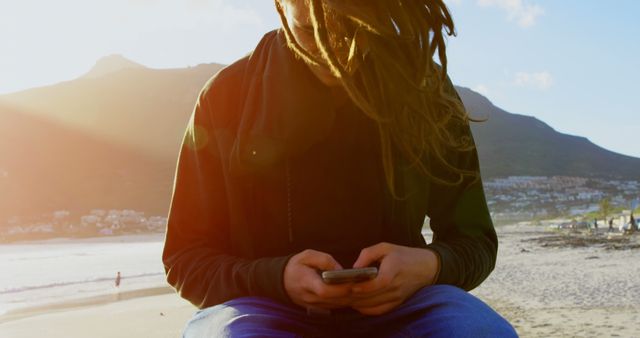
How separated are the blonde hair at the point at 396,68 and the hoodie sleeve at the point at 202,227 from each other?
0.36 m

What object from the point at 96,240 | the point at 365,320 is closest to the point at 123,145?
the point at 96,240

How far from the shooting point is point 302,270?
1341 mm

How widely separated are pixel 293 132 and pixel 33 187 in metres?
86.4

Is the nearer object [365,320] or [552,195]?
[365,320]

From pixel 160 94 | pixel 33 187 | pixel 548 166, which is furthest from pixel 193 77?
pixel 548 166

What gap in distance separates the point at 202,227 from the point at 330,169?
0.37m

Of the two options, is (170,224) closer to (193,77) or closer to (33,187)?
(33,187)

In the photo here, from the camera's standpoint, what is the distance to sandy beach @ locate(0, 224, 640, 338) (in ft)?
32.1

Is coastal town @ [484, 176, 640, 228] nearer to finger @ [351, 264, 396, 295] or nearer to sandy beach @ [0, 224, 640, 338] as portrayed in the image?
A: sandy beach @ [0, 224, 640, 338]

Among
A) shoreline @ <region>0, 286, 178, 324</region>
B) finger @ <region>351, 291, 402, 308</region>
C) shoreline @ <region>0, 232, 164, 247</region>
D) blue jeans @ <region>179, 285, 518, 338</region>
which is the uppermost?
finger @ <region>351, 291, 402, 308</region>

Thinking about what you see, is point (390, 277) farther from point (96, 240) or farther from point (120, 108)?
point (120, 108)

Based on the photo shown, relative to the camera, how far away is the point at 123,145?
99.7 metres

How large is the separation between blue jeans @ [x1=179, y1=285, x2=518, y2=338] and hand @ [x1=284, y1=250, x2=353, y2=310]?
2.9 inches

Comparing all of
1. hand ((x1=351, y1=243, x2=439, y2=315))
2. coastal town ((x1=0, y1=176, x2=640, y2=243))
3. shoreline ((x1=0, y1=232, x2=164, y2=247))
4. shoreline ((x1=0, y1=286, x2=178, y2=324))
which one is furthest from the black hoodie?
shoreline ((x1=0, y1=232, x2=164, y2=247))
